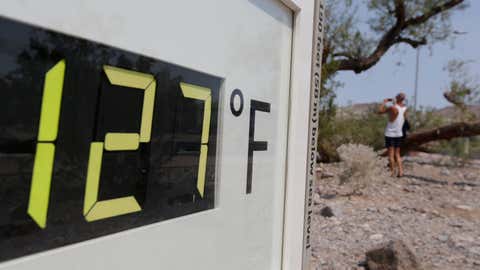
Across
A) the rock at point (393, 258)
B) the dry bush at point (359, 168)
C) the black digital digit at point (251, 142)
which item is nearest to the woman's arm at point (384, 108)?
the dry bush at point (359, 168)

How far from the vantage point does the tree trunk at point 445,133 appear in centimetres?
779

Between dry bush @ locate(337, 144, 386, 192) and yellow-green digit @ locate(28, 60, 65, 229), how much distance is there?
5110 mm

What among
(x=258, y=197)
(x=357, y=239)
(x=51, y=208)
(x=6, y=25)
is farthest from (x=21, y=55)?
(x=357, y=239)

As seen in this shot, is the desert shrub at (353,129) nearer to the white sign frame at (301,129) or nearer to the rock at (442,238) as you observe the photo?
the rock at (442,238)

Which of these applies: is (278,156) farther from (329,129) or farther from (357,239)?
Result: (329,129)

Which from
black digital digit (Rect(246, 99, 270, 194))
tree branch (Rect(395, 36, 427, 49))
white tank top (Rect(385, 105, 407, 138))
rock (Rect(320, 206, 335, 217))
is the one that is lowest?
rock (Rect(320, 206, 335, 217))

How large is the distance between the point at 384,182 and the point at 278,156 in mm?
5474

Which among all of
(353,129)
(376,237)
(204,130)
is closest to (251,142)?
(204,130)

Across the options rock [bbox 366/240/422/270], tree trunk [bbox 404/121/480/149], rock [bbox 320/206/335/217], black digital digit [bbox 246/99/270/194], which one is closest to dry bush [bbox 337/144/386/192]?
rock [bbox 320/206/335/217]

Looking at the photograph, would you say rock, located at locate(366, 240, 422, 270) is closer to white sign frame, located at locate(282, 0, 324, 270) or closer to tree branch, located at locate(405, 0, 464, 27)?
white sign frame, located at locate(282, 0, 324, 270)

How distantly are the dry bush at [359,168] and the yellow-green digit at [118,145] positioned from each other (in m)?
4.97

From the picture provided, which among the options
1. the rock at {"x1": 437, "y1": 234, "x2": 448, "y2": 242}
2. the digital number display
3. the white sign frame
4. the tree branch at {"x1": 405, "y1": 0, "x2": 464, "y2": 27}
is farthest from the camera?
the tree branch at {"x1": 405, "y1": 0, "x2": 464, "y2": 27}

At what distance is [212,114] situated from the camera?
2.46 ft

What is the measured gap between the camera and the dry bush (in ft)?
17.3
